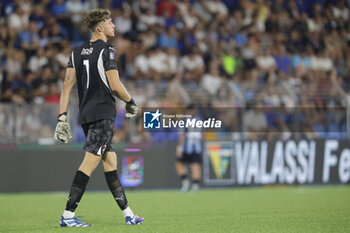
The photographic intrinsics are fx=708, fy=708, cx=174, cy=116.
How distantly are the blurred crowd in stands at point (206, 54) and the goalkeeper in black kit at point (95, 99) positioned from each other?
7454 millimetres

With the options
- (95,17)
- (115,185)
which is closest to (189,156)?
(115,185)

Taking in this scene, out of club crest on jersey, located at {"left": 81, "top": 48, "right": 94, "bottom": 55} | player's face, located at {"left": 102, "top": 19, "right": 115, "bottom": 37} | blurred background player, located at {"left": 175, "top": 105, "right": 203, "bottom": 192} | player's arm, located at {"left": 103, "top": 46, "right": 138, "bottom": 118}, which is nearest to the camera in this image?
player's arm, located at {"left": 103, "top": 46, "right": 138, "bottom": 118}

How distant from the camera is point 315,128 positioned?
679 inches

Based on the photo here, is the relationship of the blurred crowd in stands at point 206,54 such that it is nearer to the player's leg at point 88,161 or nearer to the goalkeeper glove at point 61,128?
the goalkeeper glove at point 61,128

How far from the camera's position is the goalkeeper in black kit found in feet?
24.8

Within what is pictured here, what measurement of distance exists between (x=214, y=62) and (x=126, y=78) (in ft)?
8.45

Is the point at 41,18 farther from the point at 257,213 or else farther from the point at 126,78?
the point at 257,213

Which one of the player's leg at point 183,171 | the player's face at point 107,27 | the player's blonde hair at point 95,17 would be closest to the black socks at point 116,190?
the player's face at point 107,27

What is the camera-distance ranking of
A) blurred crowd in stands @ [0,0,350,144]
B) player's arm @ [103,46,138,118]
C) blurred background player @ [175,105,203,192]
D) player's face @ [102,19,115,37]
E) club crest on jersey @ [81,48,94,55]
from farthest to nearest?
1. blurred crowd in stands @ [0,0,350,144]
2. blurred background player @ [175,105,203,192]
3. player's face @ [102,19,115,37]
4. club crest on jersey @ [81,48,94,55]
5. player's arm @ [103,46,138,118]

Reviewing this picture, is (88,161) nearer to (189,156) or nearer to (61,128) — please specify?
(61,128)

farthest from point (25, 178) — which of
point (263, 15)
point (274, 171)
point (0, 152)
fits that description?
point (263, 15)

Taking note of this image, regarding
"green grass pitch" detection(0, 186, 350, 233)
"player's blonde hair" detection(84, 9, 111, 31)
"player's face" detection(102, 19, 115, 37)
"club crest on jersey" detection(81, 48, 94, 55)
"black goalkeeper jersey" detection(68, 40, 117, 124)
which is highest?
"player's blonde hair" detection(84, 9, 111, 31)

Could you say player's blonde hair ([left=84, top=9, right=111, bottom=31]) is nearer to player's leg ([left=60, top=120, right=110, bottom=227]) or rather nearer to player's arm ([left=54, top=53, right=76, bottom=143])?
player's arm ([left=54, top=53, right=76, bottom=143])

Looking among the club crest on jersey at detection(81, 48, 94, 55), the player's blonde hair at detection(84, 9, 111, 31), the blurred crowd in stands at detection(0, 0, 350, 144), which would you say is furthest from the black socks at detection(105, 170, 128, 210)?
the blurred crowd in stands at detection(0, 0, 350, 144)
